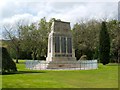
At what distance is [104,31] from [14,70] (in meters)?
27.4

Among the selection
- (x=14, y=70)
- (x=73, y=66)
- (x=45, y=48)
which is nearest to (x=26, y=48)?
(x=45, y=48)

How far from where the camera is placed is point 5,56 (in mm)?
21125

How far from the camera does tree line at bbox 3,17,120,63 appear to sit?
55.4 meters

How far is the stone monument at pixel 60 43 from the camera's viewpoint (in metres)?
35.3

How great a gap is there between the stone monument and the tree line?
1851 cm

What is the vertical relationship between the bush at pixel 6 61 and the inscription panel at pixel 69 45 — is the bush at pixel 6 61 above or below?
below

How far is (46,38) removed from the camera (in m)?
58.3

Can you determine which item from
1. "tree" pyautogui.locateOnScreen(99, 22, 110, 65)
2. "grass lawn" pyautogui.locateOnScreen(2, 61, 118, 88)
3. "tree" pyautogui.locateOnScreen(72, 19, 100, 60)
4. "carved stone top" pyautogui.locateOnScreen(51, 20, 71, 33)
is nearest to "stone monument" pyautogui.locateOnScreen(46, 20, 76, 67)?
"carved stone top" pyautogui.locateOnScreen(51, 20, 71, 33)

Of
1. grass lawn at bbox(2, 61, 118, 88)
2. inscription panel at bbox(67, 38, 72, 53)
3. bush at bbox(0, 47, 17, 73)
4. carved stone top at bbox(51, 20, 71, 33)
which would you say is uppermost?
carved stone top at bbox(51, 20, 71, 33)

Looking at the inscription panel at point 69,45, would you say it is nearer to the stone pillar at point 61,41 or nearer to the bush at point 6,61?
the stone pillar at point 61,41

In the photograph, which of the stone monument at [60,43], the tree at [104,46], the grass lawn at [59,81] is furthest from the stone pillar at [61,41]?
the grass lawn at [59,81]

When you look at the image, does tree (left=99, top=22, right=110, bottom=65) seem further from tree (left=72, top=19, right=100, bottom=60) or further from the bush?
the bush

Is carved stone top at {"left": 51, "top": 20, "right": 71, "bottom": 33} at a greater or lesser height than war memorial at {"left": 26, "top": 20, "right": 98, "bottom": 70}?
greater

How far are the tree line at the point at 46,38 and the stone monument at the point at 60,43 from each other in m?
18.5
